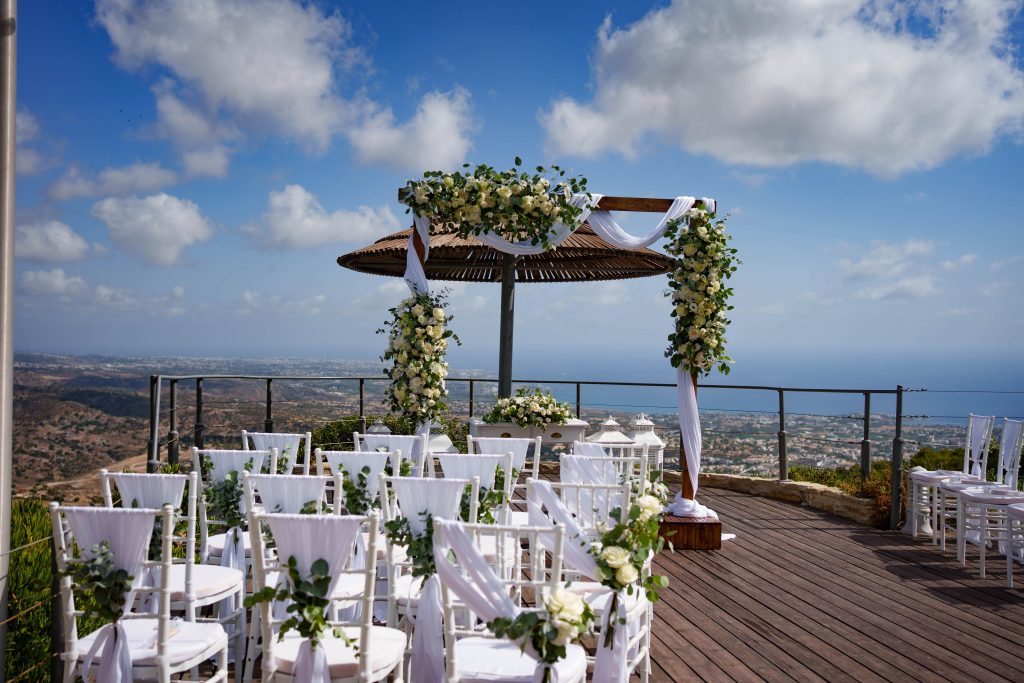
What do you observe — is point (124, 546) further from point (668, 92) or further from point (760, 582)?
point (668, 92)

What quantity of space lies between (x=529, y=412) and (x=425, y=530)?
4636 millimetres

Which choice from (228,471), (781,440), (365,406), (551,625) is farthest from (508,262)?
(551,625)

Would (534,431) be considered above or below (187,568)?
above

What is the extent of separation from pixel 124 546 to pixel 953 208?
75.6ft

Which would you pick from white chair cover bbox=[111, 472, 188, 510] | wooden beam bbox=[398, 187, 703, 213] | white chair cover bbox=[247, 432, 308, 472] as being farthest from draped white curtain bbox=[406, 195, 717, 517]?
white chair cover bbox=[111, 472, 188, 510]

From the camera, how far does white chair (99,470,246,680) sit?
2.86 m

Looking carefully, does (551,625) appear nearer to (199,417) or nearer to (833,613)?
(833,613)

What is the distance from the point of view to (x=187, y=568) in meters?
2.96

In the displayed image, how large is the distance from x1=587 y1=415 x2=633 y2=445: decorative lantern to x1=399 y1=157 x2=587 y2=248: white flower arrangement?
2.17 m

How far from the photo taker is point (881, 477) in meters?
7.13

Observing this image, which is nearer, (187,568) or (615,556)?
(615,556)

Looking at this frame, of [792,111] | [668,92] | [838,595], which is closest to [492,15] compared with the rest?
[668,92]

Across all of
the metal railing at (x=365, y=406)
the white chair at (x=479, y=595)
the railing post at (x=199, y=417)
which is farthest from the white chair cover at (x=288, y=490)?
the railing post at (x=199, y=417)

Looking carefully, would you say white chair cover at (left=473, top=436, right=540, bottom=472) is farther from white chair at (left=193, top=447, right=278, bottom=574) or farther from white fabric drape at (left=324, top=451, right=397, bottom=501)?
white chair at (left=193, top=447, right=278, bottom=574)
